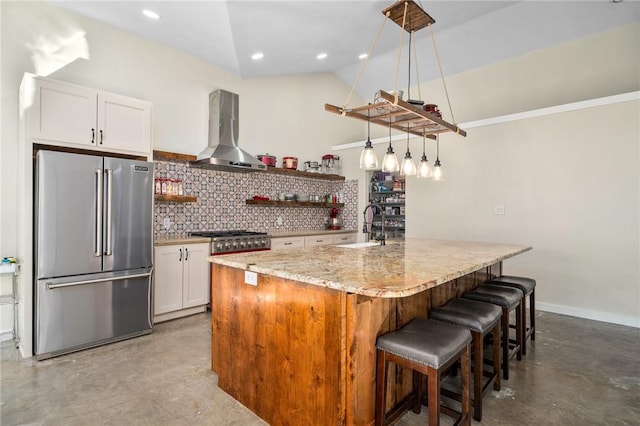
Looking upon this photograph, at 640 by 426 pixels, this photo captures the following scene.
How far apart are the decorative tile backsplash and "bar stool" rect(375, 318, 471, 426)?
3376 mm

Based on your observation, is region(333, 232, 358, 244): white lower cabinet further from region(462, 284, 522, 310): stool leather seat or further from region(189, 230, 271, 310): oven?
region(462, 284, 522, 310): stool leather seat

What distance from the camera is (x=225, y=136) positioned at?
4559mm

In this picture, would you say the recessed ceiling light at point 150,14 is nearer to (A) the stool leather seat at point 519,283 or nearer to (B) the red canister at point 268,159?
(B) the red canister at point 268,159

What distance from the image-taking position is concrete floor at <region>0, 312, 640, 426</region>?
1.99 m

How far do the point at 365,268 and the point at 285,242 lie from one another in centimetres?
322

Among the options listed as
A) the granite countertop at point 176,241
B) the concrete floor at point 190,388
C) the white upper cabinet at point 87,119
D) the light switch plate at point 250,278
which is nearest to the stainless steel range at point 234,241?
the granite countertop at point 176,241

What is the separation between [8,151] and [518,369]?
4.86 metres

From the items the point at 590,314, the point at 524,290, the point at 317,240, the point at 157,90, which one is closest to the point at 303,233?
the point at 317,240

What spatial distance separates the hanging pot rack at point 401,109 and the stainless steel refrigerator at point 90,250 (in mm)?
2111

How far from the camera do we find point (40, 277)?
2727 mm

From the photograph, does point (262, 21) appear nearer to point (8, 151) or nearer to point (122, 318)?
point (8, 151)

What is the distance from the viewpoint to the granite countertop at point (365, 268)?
4.67 ft

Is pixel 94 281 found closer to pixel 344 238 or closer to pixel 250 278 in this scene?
pixel 250 278

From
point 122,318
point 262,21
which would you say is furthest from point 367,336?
point 262,21
